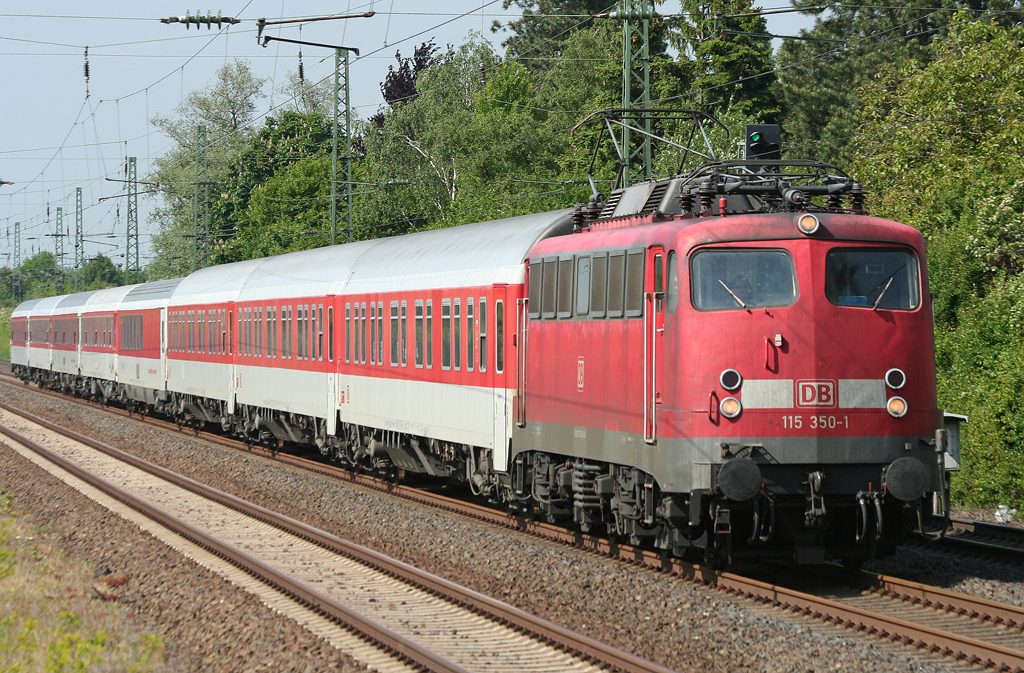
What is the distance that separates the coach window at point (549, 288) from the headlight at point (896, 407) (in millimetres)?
4153

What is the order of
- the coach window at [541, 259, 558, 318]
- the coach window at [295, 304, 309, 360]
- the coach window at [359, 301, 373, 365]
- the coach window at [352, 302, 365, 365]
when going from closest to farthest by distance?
1. the coach window at [541, 259, 558, 318]
2. the coach window at [359, 301, 373, 365]
3. the coach window at [352, 302, 365, 365]
4. the coach window at [295, 304, 309, 360]

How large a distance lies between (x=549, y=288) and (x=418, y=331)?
196 inches

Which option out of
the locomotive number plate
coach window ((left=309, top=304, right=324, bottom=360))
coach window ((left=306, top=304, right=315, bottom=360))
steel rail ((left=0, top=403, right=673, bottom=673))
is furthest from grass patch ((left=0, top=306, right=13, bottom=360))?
the locomotive number plate

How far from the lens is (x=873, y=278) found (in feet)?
38.1

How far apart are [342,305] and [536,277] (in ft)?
27.6

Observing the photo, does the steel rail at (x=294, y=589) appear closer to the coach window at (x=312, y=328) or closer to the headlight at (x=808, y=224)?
the coach window at (x=312, y=328)

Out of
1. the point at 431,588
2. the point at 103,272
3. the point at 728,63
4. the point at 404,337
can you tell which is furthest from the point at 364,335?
the point at 103,272

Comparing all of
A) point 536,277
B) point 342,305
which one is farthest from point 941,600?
point 342,305

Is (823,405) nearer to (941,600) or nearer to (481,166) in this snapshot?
(941,600)

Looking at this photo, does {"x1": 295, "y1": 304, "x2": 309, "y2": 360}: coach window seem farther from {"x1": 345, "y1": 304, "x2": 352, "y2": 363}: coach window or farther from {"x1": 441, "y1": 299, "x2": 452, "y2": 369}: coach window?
{"x1": 441, "y1": 299, "x2": 452, "y2": 369}: coach window

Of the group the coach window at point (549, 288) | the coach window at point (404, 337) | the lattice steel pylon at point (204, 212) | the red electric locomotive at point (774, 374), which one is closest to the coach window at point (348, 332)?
the coach window at point (404, 337)

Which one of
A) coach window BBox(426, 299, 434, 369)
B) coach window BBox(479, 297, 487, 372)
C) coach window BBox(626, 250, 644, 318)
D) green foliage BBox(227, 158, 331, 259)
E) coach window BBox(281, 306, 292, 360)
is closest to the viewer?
coach window BBox(626, 250, 644, 318)

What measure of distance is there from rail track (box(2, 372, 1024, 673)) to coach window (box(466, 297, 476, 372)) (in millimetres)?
3938

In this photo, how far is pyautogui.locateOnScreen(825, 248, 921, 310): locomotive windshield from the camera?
11.5 meters
